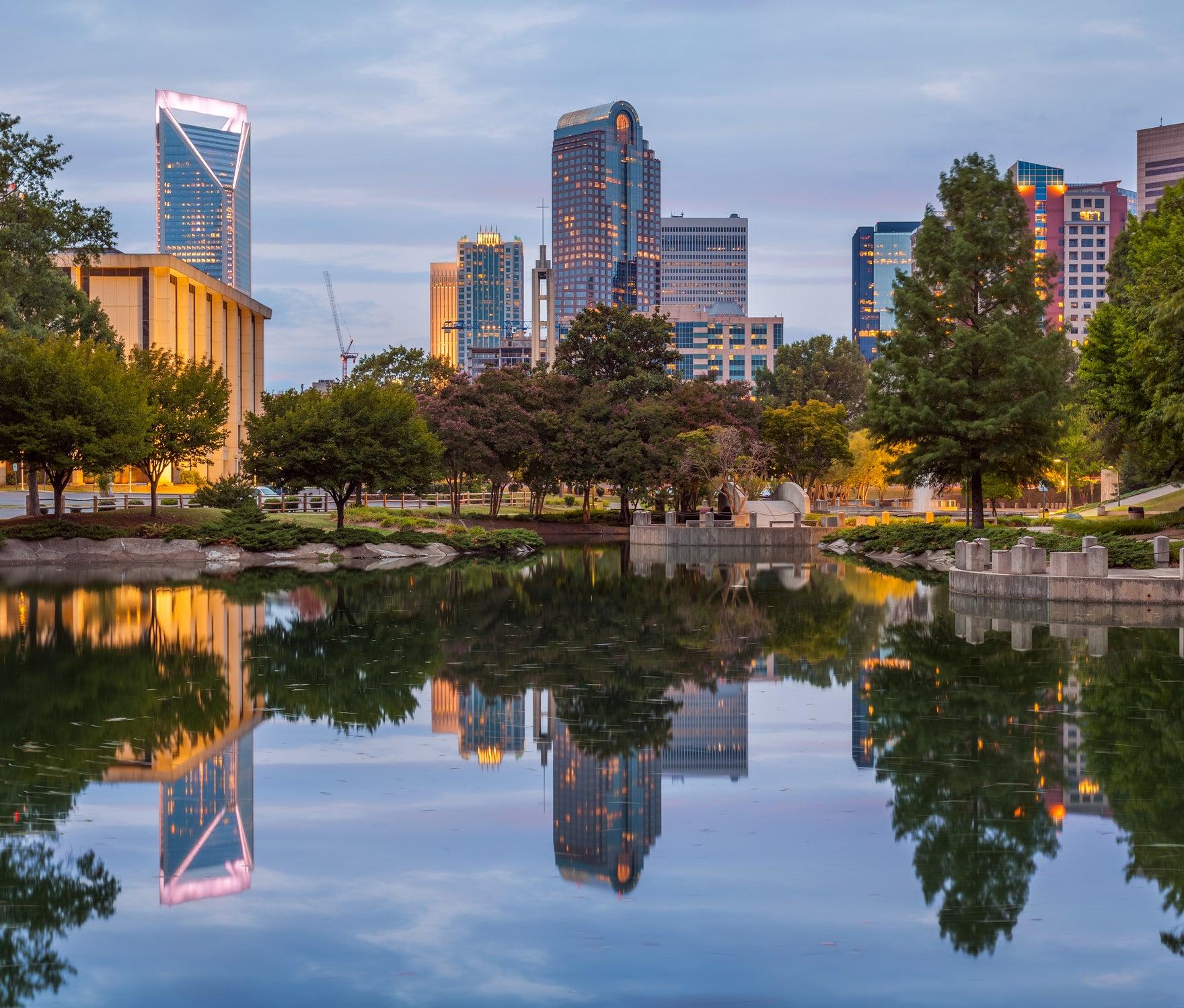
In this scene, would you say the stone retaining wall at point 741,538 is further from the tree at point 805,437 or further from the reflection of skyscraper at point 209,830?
the reflection of skyscraper at point 209,830

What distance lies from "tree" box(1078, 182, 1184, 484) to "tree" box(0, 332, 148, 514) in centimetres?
3345

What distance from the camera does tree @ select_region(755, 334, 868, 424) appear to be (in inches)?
4729

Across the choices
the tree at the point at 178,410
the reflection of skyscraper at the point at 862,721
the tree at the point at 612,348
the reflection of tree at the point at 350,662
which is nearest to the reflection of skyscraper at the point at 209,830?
the reflection of tree at the point at 350,662

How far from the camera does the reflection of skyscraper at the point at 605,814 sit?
29.8 feet

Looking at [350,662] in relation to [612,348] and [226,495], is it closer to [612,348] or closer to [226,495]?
[226,495]

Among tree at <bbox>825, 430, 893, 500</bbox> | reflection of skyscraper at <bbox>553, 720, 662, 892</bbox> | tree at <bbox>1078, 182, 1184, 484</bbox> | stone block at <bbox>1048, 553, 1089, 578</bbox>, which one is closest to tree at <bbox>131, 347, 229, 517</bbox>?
tree at <bbox>1078, 182, 1184, 484</bbox>

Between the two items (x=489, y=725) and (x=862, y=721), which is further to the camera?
(x=862, y=721)

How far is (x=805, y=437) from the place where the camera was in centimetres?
8175

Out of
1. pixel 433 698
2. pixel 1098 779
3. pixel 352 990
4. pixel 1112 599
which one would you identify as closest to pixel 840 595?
pixel 1112 599

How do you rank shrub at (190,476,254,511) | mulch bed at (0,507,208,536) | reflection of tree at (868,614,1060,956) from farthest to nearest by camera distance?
1. shrub at (190,476,254,511)
2. mulch bed at (0,507,208,536)
3. reflection of tree at (868,614,1060,956)

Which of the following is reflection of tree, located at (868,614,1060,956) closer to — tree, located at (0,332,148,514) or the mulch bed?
tree, located at (0,332,148,514)

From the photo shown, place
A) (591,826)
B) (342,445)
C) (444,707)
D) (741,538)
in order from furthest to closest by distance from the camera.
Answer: (741,538)
(342,445)
(444,707)
(591,826)

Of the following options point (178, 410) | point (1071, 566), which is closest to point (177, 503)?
point (178, 410)

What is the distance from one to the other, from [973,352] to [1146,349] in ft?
32.8
